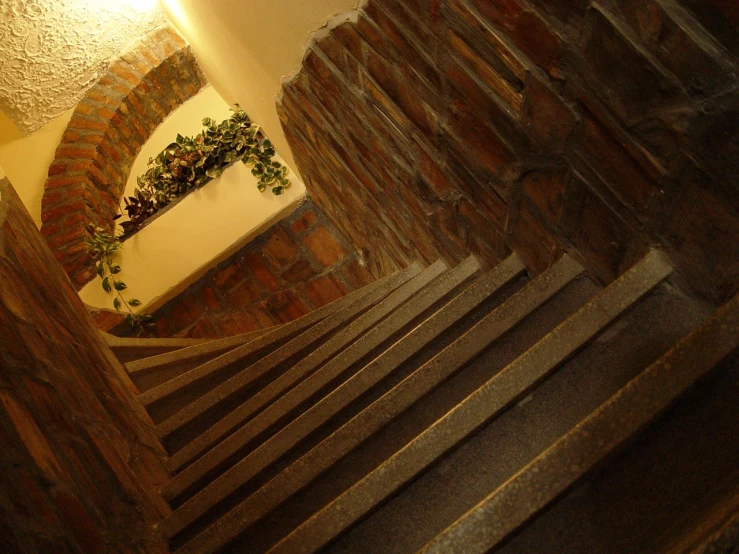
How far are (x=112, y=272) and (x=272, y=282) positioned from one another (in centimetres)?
103

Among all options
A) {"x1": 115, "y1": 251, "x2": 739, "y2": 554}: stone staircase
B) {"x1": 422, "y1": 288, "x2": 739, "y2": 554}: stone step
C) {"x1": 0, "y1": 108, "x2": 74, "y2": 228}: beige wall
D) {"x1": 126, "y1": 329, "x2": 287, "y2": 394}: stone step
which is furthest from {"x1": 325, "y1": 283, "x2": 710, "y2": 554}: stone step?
{"x1": 0, "y1": 108, "x2": 74, "y2": 228}: beige wall

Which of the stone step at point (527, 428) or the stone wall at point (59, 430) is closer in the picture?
the stone wall at point (59, 430)

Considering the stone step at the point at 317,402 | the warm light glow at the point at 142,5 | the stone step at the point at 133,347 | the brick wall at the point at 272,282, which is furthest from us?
the brick wall at the point at 272,282

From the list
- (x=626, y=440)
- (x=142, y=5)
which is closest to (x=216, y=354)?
(x=626, y=440)

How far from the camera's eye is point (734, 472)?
78 cm

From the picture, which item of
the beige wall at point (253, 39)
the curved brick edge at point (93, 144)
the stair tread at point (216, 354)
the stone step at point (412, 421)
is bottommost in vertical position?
the stone step at point (412, 421)

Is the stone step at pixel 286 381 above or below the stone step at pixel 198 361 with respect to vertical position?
below

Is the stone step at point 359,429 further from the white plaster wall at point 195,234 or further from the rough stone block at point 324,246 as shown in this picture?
the white plaster wall at point 195,234

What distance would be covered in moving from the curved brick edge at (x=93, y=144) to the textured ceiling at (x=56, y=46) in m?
0.09

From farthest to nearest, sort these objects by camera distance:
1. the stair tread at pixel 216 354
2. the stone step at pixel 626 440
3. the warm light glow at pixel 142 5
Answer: the warm light glow at pixel 142 5
the stair tread at pixel 216 354
the stone step at pixel 626 440

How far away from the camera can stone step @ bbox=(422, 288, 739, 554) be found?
80cm

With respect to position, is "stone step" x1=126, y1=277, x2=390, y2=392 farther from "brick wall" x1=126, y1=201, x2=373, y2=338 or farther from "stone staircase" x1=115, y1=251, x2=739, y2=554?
"brick wall" x1=126, y1=201, x2=373, y2=338

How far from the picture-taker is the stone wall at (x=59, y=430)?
A: 852mm

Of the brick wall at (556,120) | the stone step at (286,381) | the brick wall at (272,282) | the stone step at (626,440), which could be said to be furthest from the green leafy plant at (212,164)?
the stone step at (626,440)
